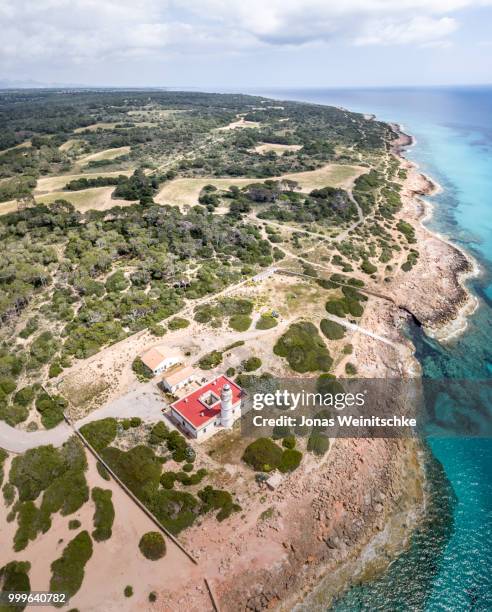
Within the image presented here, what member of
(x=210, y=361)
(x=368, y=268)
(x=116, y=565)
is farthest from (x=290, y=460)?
(x=368, y=268)

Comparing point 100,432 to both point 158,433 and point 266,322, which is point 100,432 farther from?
point 266,322

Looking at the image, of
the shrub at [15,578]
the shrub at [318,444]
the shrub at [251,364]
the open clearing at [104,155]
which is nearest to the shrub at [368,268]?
the shrub at [251,364]

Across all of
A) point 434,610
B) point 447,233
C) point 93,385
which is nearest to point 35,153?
point 93,385

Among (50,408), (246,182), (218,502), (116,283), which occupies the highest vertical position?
(246,182)

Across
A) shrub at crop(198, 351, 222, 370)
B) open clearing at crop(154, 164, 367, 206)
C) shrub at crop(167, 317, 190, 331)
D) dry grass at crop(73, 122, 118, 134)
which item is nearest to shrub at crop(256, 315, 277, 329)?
shrub at crop(198, 351, 222, 370)

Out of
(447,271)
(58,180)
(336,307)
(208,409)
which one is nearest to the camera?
(208,409)

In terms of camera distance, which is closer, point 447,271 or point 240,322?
point 240,322
